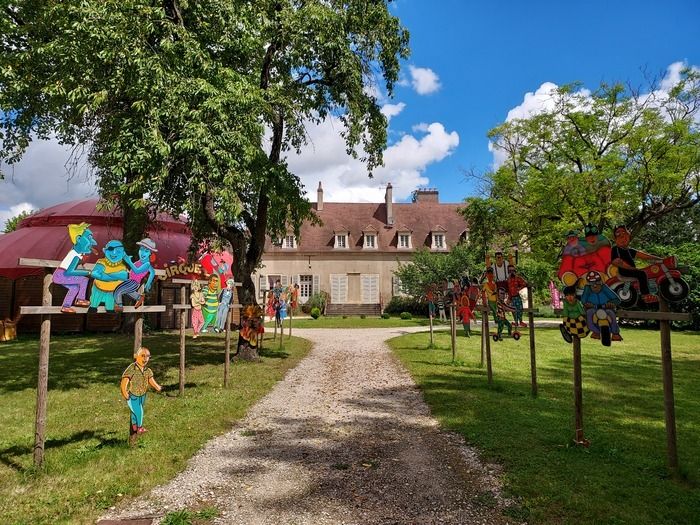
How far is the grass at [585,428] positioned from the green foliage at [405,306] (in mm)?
20127

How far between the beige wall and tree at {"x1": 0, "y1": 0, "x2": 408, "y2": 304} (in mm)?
22226

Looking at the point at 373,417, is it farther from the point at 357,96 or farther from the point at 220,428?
the point at 357,96

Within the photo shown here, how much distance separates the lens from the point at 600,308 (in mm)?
5352

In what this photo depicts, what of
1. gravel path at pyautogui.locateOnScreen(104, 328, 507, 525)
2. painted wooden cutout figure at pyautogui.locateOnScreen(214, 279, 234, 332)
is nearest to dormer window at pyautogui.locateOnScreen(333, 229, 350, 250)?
Result: painted wooden cutout figure at pyautogui.locateOnScreen(214, 279, 234, 332)

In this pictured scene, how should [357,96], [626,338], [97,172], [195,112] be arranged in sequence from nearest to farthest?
[195,112]
[97,172]
[357,96]
[626,338]

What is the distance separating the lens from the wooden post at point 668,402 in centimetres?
455

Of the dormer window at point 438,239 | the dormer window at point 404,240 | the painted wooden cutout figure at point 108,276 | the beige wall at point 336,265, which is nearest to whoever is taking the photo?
the painted wooden cutout figure at point 108,276

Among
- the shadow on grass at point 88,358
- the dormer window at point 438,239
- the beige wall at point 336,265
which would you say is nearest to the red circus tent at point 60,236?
the shadow on grass at point 88,358

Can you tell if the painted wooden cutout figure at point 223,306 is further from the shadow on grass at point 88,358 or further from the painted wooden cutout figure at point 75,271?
the painted wooden cutout figure at point 75,271

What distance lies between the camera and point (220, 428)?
21.1 ft

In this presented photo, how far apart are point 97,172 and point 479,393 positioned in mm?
10531

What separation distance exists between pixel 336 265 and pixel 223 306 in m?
26.0

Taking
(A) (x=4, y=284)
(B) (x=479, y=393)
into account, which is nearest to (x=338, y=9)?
(B) (x=479, y=393)

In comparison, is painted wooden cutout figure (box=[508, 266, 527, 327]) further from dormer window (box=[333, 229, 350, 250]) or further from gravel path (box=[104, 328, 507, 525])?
dormer window (box=[333, 229, 350, 250])
